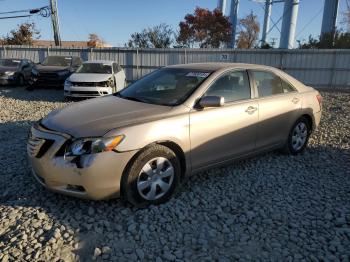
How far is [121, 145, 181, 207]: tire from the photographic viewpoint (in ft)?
11.2

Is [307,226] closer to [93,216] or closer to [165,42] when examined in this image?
[93,216]

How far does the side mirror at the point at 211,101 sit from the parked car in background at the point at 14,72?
1225cm

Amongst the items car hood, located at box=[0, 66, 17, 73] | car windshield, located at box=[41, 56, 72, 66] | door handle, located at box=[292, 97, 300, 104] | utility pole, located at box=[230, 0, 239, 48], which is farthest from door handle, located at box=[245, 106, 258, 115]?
utility pole, located at box=[230, 0, 239, 48]

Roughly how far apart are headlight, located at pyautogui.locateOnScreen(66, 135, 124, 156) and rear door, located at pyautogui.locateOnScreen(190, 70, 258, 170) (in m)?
0.99

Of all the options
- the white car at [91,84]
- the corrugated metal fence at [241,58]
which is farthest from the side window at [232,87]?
the corrugated metal fence at [241,58]

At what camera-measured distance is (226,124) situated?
419 cm

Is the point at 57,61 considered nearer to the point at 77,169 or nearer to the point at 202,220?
the point at 77,169

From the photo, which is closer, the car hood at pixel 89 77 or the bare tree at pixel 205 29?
the car hood at pixel 89 77

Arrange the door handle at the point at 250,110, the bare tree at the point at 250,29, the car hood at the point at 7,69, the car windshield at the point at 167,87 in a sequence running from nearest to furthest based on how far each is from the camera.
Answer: the car windshield at the point at 167,87 < the door handle at the point at 250,110 < the car hood at the point at 7,69 < the bare tree at the point at 250,29

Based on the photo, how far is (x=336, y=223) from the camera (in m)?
3.46

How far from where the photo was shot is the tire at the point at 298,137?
5.38 meters

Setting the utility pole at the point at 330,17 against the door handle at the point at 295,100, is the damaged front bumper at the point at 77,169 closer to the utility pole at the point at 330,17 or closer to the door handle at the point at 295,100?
the door handle at the point at 295,100

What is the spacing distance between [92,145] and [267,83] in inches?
116

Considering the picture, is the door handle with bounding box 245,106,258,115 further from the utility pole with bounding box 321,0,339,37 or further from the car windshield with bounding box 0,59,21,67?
the utility pole with bounding box 321,0,339,37
